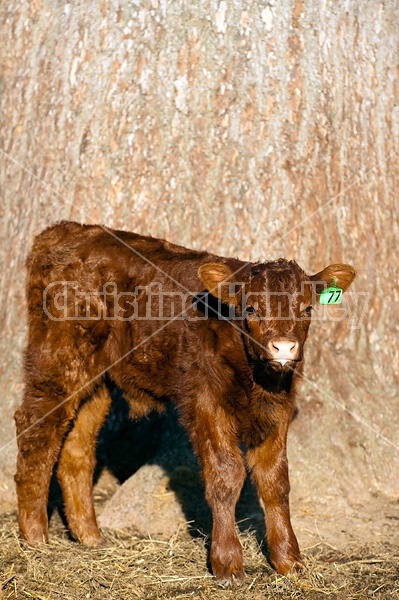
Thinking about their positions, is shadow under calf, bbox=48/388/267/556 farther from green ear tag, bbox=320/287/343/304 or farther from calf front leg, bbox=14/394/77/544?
green ear tag, bbox=320/287/343/304

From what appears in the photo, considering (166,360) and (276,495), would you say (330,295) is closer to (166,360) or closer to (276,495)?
(166,360)

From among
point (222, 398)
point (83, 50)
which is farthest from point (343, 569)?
point (83, 50)

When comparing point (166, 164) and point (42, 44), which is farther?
point (42, 44)

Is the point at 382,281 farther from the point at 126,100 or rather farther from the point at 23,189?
the point at 23,189

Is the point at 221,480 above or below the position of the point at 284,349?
below

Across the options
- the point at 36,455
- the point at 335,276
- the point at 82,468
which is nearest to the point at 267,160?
the point at 335,276

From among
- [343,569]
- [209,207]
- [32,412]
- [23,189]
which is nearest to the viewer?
[343,569]

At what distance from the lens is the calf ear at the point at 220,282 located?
529 centimetres

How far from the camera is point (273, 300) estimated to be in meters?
5.00

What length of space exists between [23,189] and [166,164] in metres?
1.45

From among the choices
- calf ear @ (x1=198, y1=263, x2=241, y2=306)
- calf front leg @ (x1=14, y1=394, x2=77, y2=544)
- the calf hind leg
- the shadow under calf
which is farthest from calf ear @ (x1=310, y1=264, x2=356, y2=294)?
calf front leg @ (x1=14, y1=394, x2=77, y2=544)

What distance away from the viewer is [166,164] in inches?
272

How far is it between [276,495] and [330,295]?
140cm

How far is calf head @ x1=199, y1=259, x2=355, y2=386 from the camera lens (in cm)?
484
